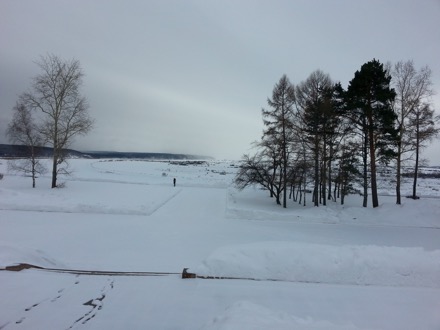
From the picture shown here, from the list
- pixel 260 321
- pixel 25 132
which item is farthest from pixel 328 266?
pixel 25 132

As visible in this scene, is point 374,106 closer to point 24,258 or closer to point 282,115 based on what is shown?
point 282,115

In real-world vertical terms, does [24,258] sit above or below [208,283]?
above

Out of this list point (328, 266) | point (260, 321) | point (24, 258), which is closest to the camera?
point (260, 321)

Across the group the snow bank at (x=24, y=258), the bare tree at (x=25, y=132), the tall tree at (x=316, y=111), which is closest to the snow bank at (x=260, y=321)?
the snow bank at (x=24, y=258)

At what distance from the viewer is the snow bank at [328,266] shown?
18.4 ft

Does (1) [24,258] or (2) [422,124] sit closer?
(1) [24,258]

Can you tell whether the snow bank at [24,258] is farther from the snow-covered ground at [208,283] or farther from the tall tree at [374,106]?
the tall tree at [374,106]

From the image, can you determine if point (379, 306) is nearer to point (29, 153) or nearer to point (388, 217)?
point (388, 217)

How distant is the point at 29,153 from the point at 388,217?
97.7 ft

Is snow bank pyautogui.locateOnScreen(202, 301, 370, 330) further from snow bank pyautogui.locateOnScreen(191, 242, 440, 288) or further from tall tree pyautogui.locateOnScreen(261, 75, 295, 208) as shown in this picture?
tall tree pyautogui.locateOnScreen(261, 75, 295, 208)

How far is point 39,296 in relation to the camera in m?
4.55

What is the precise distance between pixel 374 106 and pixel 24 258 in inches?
795

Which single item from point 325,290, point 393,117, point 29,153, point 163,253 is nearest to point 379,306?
point 325,290

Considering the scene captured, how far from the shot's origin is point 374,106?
1652 cm
